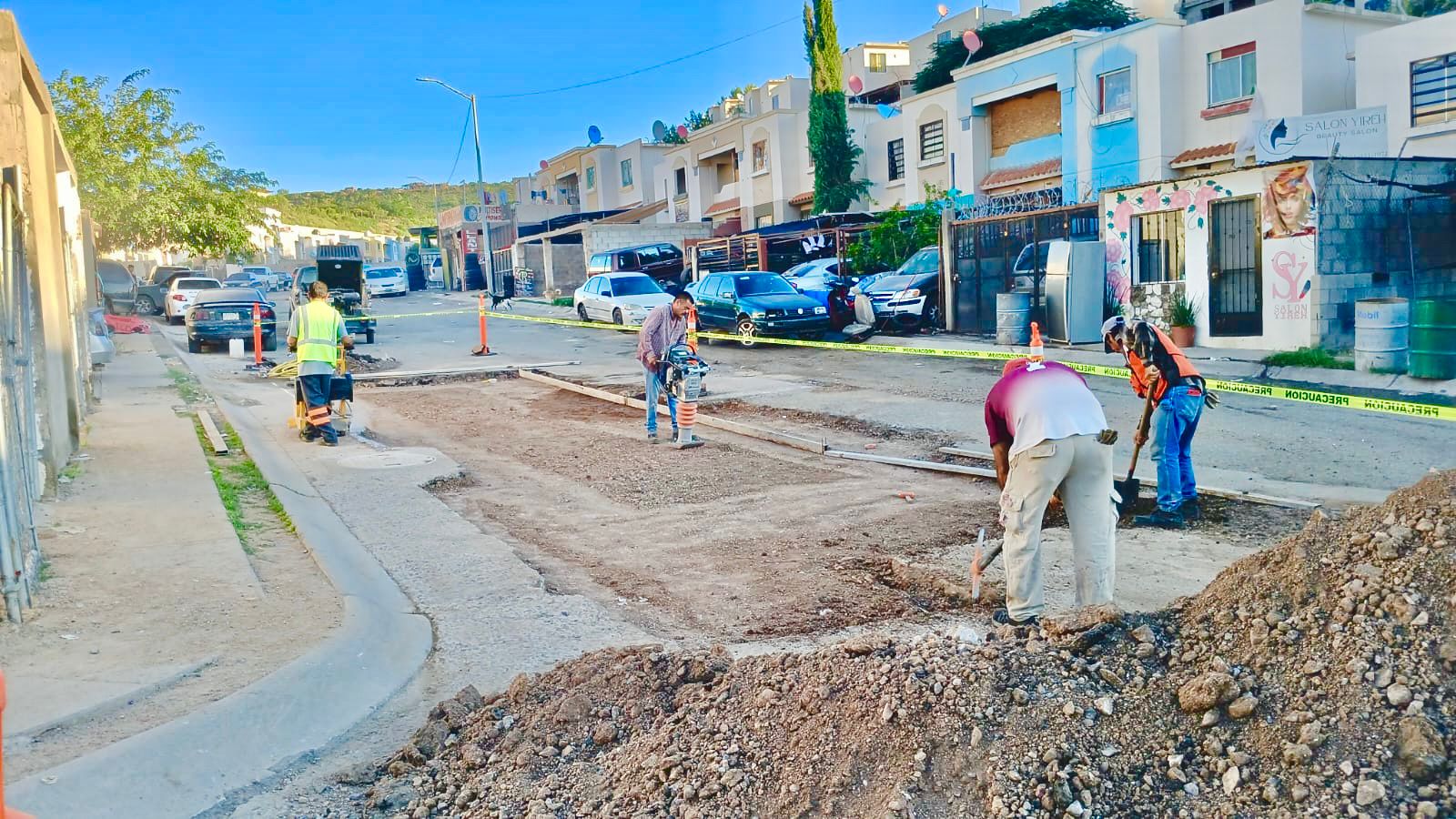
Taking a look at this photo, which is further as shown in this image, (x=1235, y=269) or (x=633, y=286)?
(x=633, y=286)

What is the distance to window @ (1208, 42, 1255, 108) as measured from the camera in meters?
26.4

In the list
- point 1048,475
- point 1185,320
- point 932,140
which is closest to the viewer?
point 1048,475

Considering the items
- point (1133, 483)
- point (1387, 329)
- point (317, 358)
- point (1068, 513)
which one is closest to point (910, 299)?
point (1387, 329)

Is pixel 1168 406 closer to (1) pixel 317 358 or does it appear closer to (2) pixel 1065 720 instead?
(2) pixel 1065 720

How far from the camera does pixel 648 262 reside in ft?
122

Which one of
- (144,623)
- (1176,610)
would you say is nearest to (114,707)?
(144,623)

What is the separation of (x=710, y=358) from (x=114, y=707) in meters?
16.6

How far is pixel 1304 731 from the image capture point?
3.42 m

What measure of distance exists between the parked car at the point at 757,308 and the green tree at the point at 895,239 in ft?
17.5

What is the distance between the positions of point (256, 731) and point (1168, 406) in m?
5.89

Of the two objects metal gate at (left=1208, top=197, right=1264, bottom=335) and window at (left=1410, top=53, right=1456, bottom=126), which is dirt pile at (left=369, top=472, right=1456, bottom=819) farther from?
window at (left=1410, top=53, right=1456, bottom=126)

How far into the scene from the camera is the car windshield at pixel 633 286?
94.6 feet

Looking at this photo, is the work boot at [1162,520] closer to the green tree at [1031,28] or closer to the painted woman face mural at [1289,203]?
the painted woman face mural at [1289,203]

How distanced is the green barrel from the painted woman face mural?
12.7ft
